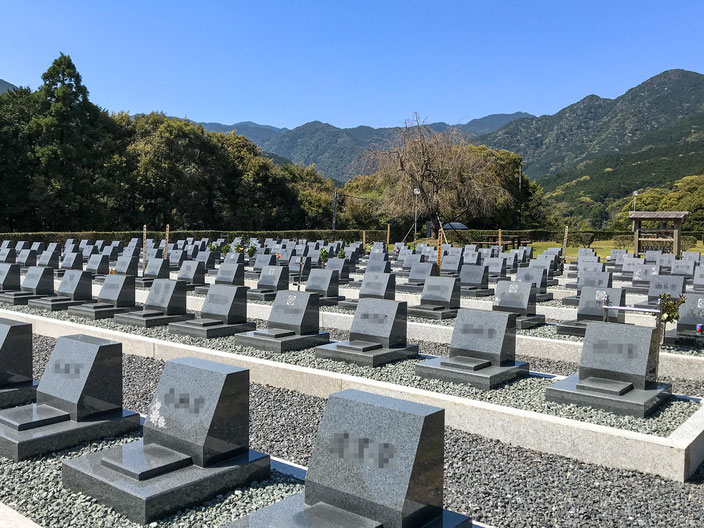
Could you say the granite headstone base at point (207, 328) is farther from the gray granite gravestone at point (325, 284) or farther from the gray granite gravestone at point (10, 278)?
the gray granite gravestone at point (10, 278)

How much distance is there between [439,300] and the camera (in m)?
11.4

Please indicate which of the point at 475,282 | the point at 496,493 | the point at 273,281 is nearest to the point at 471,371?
the point at 496,493

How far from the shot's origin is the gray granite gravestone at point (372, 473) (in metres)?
2.97

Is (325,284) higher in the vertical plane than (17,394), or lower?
higher

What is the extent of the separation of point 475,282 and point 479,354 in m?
7.77

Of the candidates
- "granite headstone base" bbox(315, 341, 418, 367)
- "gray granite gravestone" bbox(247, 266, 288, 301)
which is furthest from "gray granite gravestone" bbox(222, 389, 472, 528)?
"gray granite gravestone" bbox(247, 266, 288, 301)

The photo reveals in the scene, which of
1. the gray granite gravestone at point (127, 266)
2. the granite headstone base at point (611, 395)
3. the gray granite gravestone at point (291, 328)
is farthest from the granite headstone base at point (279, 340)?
the gray granite gravestone at point (127, 266)

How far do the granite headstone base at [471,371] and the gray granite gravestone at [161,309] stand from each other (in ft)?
17.0

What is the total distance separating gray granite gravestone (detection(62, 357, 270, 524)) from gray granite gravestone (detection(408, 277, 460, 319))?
24.2ft

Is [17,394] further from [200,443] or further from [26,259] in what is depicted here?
[26,259]

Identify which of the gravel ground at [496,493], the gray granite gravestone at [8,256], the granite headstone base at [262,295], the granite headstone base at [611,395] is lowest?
the gravel ground at [496,493]

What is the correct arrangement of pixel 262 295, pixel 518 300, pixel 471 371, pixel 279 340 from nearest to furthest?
pixel 471 371 → pixel 279 340 → pixel 518 300 → pixel 262 295

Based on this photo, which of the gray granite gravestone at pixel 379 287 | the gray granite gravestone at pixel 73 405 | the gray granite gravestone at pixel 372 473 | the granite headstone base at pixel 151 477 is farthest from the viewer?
the gray granite gravestone at pixel 379 287

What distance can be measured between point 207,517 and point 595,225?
7399 centimetres
